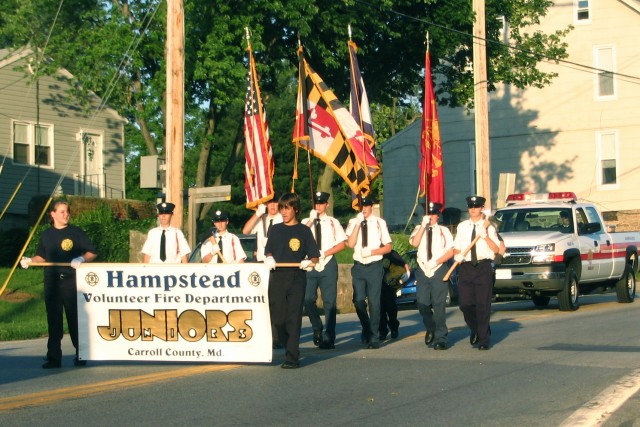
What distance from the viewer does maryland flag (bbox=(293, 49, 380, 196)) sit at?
2016cm

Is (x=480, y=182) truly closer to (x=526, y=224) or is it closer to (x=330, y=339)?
(x=526, y=224)

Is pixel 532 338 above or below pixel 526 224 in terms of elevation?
below


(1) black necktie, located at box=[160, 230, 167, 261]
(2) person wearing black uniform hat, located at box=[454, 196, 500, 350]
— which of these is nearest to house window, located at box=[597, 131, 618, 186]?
(2) person wearing black uniform hat, located at box=[454, 196, 500, 350]

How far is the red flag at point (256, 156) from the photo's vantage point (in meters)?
19.7

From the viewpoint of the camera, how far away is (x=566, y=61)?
45344 millimetres

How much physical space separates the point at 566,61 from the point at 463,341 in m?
32.2

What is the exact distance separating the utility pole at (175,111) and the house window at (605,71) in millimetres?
29659

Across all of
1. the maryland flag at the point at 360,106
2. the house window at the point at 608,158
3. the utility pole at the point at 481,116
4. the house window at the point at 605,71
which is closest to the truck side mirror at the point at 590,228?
the maryland flag at the point at 360,106

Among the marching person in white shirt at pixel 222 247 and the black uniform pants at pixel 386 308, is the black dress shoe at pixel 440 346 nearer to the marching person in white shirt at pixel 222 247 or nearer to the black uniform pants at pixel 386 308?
the black uniform pants at pixel 386 308

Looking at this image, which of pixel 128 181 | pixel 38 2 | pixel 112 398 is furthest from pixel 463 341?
pixel 128 181

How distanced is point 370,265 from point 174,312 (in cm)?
278

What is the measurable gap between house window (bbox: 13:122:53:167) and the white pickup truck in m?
20.8

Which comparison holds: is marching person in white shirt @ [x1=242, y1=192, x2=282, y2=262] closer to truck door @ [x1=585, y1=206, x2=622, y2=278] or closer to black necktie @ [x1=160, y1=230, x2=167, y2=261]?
black necktie @ [x1=160, y1=230, x2=167, y2=261]

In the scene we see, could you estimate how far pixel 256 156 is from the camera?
20141mm
